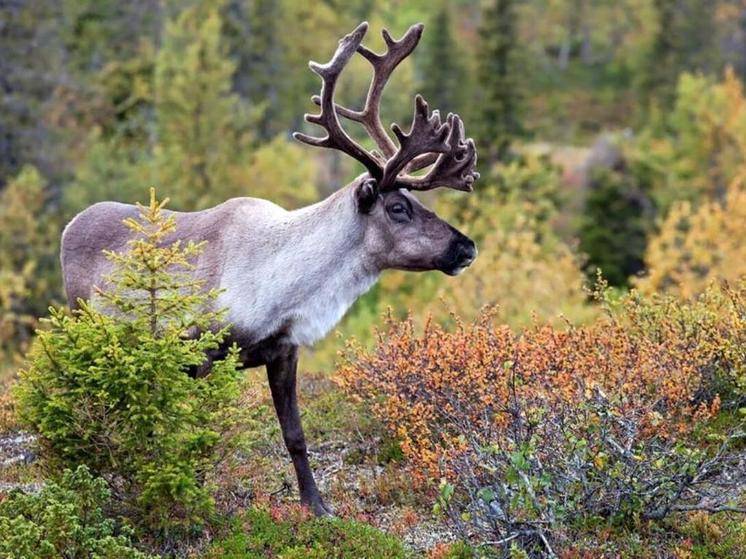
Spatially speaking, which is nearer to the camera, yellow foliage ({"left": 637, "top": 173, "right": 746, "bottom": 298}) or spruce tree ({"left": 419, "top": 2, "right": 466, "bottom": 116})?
yellow foliage ({"left": 637, "top": 173, "right": 746, "bottom": 298})

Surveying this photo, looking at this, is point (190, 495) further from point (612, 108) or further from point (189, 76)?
point (612, 108)

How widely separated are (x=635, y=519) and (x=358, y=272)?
2.39 meters

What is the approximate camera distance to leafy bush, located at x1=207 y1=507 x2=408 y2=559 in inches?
259

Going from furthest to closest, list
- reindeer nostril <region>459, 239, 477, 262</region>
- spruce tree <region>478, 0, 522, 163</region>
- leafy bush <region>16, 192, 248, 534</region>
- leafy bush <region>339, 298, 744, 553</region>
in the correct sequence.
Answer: spruce tree <region>478, 0, 522, 163</region> < reindeer nostril <region>459, 239, 477, 262</region> < leafy bush <region>339, 298, 744, 553</region> < leafy bush <region>16, 192, 248, 534</region>

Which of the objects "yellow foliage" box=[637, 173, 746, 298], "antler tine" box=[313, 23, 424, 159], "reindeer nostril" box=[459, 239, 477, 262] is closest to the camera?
"reindeer nostril" box=[459, 239, 477, 262]

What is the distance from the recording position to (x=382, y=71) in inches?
303

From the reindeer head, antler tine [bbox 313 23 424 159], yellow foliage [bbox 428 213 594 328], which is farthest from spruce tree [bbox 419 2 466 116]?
the reindeer head

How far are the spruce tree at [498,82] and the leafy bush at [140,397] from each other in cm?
3119

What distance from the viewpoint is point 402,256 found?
7.45 m

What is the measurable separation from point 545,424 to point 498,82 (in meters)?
31.7

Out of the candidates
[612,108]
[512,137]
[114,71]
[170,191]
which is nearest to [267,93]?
[114,71]

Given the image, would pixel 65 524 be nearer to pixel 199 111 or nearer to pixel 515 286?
pixel 515 286

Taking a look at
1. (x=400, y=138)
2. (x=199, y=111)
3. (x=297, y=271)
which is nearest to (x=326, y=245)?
(x=297, y=271)

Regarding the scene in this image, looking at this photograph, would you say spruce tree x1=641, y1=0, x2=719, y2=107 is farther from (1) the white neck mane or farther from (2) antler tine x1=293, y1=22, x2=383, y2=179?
(1) the white neck mane
